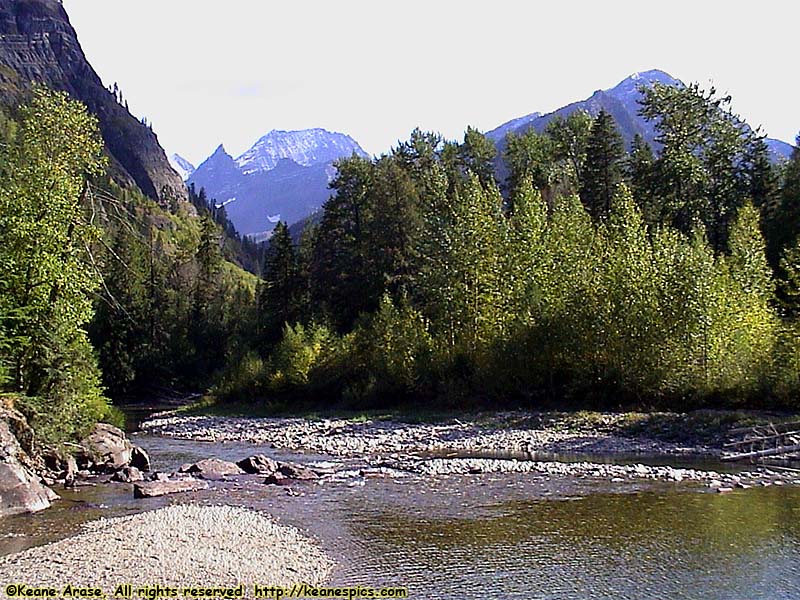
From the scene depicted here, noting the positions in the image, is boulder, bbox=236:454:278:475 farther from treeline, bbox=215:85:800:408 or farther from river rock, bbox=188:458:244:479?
treeline, bbox=215:85:800:408

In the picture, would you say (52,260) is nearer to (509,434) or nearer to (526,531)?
(526,531)

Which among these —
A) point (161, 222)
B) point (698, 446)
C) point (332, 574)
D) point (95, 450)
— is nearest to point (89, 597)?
point (332, 574)

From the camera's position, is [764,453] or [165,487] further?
[764,453]

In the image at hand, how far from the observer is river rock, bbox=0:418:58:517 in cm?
2302

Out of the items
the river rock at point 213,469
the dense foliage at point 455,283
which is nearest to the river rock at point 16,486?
the dense foliage at point 455,283

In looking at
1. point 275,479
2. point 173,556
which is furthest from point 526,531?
point 275,479

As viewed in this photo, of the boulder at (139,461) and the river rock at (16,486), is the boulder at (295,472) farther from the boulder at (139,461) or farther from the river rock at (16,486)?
the river rock at (16,486)

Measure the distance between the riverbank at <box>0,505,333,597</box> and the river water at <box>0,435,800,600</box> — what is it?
2.68 feet

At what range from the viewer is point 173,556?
17.2 m

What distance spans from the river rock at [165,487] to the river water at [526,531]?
1.91 ft

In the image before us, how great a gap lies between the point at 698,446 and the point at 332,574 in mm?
22171

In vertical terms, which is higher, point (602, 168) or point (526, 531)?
point (602, 168)

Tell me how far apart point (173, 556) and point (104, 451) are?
1611cm

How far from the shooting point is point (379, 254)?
72875 mm
